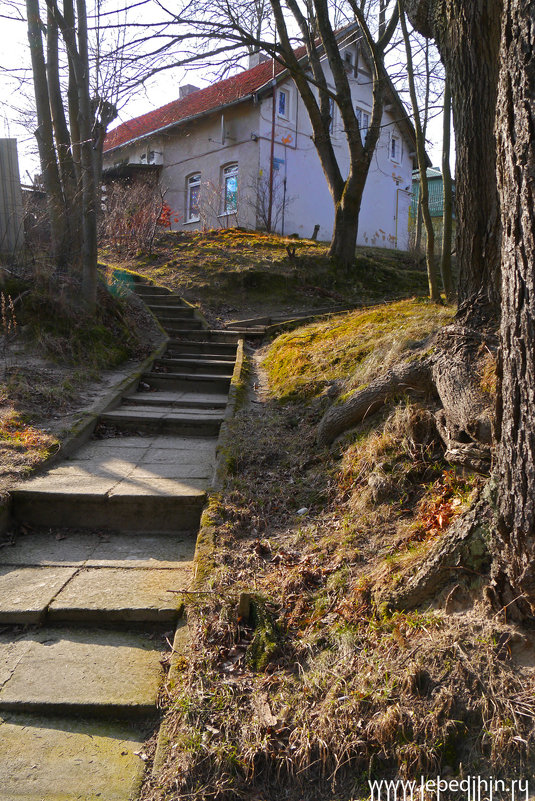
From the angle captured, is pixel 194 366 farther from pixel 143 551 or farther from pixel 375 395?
pixel 143 551

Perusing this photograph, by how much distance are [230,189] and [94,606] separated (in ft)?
64.6

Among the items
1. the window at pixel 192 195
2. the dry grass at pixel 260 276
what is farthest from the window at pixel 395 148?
the dry grass at pixel 260 276

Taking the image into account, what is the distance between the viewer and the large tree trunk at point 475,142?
12.4ft

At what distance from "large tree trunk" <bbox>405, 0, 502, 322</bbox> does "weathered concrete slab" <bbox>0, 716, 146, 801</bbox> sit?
3.07 metres

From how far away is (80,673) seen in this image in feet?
9.64

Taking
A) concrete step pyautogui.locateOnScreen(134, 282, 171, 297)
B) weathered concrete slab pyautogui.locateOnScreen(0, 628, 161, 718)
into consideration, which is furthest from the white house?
weathered concrete slab pyautogui.locateOnScreen(0, 628, 161, 718)

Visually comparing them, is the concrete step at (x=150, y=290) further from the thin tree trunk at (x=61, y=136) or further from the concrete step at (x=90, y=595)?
the concrete step at (x=90, y=595)

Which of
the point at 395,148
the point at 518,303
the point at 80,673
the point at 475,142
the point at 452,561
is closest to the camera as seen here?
the point at 518,303

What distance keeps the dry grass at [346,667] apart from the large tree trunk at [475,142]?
3.74ft

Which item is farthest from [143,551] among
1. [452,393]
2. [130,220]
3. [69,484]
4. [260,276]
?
[130,220]

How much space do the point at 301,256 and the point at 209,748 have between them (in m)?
12.4

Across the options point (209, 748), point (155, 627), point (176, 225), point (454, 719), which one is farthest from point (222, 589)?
point (176, 225)

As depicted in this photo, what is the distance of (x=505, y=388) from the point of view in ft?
7.89

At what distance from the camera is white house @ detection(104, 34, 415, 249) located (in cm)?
2002
